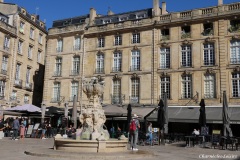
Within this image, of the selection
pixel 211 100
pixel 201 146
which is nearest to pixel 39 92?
pixel 211 100

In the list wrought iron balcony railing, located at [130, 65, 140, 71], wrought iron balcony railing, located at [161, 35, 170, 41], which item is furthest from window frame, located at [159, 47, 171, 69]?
wrought iron balcony railing, located at [130, 65, 140, 71]

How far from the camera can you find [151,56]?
25703 millimetres

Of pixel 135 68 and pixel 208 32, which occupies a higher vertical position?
pixel 208 32

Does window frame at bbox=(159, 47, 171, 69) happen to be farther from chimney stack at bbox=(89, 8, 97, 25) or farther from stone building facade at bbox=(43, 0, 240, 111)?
chimney stack at bbox=(89, 8, 97, 25)

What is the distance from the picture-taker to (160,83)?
25062 mm

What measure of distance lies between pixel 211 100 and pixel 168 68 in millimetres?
4284

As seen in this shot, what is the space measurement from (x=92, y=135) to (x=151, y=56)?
15426 mm

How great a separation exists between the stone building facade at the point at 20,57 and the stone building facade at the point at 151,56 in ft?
11.3

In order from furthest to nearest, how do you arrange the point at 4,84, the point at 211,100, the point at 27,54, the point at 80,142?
the point at 27,54 < the point at 4,84 < the point at 211,100 < the point at 80,142

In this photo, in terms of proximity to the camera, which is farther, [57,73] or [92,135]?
[57,73]

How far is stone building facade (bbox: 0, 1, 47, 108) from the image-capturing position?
29.4 m

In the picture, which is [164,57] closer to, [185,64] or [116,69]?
[185,64]

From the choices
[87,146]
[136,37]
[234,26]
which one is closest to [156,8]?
[136,37]

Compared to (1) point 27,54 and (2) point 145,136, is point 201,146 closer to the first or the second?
(2) point 145,136
